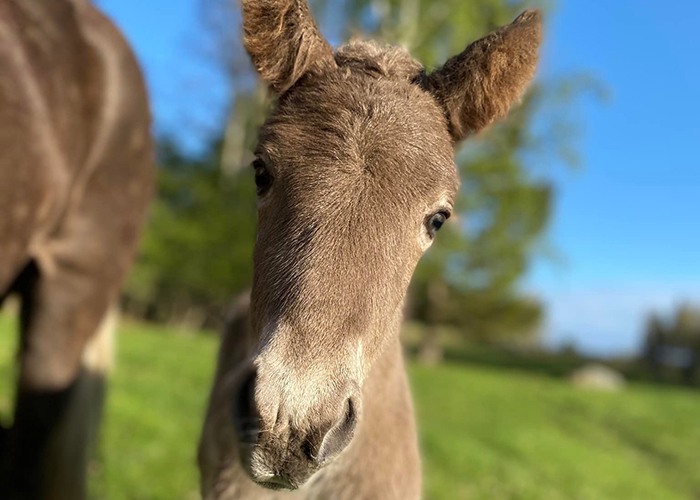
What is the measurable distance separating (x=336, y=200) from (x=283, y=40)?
70 cm

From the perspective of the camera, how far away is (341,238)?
1645 millimetres

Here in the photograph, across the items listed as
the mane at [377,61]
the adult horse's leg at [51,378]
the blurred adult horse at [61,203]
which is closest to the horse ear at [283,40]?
the mane at [377,61]

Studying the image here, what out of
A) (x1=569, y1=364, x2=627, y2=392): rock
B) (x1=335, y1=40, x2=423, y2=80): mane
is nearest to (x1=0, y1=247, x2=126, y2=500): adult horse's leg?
(x1=335, y1=40, x2=423, y2=80): mane

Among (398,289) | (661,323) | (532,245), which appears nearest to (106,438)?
(398,289)

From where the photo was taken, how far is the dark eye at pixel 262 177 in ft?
6.34

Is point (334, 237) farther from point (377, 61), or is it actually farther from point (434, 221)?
point (377, 61)

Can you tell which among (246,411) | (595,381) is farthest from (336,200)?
(595,381)

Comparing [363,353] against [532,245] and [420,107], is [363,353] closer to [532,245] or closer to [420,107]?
[420,107]

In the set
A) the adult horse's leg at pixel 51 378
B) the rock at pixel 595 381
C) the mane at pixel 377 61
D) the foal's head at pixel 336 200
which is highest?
the rock at pixel 595 381

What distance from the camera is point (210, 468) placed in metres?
2.47

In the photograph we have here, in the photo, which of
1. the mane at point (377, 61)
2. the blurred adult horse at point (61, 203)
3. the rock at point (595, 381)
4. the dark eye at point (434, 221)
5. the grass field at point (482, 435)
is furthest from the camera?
the rock at point (595, 381)

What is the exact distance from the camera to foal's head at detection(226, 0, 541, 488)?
1.46 meters

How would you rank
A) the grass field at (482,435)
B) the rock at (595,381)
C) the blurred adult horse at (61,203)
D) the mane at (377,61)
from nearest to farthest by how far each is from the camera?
the mane at (377,61) → the blurred adult horse at (61,203) → the grass field at (482,435) → the rock at (595,381)

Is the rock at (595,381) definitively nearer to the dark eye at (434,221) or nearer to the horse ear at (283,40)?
the dark eye at (434,221)
